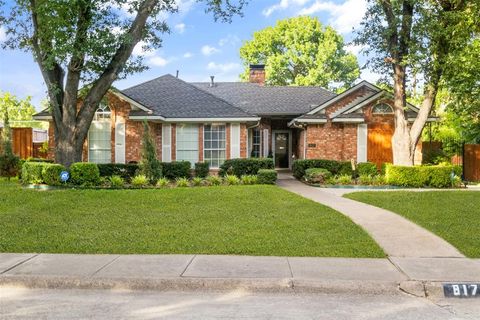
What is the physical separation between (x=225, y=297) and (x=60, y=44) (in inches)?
472

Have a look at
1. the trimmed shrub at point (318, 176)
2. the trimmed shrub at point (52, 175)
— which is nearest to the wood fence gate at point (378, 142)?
the trimmed shrub at point (318, 176)

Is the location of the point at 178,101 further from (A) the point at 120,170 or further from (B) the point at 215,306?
(B) the point at 215,306

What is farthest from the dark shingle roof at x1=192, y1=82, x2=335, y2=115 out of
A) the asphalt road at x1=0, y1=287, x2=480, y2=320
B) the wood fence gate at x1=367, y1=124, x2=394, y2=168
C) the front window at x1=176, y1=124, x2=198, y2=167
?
the asphalt road at x1=0, y1=287, x2=480, y2=320

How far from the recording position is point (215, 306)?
Result: 501 centimetres

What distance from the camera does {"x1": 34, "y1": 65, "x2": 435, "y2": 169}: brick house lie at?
19.1 m

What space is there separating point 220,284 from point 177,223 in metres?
3.96

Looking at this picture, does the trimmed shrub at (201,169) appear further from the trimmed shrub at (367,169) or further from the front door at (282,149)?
the front door at (282,149)

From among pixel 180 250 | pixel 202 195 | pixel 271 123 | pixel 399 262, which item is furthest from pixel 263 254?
pixel 271 123

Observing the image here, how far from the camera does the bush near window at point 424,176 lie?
15.8m

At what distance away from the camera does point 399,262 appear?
6742 mm

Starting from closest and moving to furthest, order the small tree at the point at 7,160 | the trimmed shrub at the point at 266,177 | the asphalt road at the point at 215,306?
the asphalt road at the point at 215,306
the trimmed shrub at the point at 266,177
the small tree at the point at 7,160

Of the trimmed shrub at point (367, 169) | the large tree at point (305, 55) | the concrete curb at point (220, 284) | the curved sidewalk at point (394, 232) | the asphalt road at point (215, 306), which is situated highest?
the large tree at point (305, 55)

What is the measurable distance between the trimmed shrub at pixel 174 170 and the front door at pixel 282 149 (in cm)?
910

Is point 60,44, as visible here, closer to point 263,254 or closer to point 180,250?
point 180,250
